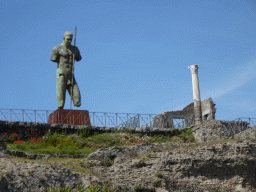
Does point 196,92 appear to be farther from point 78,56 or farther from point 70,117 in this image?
point 70,117

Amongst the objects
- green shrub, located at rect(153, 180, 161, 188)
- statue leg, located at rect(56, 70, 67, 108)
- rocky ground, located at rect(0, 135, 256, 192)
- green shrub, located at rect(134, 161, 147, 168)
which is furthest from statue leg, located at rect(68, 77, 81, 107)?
green shrub, located at rect(153, 180, 161, 188)

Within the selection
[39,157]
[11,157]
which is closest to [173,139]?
[39,157]

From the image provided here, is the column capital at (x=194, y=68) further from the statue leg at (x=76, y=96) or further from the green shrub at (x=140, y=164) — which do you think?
the green shrub at (x=140, y=164)

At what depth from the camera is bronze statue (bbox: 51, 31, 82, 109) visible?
23359 millimetres

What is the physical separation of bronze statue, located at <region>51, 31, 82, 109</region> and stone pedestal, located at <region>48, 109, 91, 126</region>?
3.22 ft

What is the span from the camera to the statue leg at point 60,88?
76.1 feet

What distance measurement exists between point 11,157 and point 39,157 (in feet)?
5.63

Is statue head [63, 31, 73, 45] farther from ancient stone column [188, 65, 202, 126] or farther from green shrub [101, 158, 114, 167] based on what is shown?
green shrub [101, 158, 114, 167]

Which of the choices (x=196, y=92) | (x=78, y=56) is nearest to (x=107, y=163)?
(x=78, y=56)

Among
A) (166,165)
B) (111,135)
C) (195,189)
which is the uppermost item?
(111,135)

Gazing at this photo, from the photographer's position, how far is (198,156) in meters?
15.8

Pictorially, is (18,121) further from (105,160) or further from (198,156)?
(198,156)

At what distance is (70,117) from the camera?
22.2 metres

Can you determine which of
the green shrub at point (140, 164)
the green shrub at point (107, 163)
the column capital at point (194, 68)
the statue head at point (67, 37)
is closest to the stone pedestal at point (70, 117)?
the statue head at point (67, 37)
